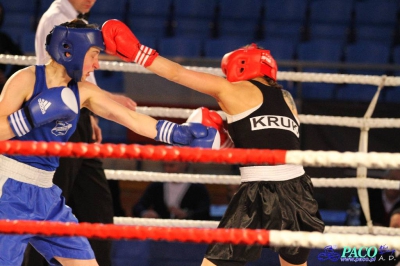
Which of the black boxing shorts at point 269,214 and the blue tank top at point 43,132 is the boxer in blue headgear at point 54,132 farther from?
the black boxing shorts at point 269,214

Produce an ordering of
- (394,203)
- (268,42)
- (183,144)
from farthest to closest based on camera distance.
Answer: (268,42) → (394,203) → (183,144)

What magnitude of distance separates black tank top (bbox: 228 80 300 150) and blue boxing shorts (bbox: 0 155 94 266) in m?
0.64

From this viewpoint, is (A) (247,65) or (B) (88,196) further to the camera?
(B) (88,196)

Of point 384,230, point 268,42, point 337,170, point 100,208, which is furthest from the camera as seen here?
point 268,42

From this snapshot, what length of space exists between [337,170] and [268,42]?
2.07 meters

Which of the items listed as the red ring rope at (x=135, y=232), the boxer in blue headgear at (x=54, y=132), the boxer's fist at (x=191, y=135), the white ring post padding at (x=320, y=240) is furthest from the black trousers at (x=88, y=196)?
the white ring post padding at (x=320, y=240)

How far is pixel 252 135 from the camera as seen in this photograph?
7.58 feet

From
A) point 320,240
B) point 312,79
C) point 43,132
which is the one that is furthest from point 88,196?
point 320,240

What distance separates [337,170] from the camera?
4.10m

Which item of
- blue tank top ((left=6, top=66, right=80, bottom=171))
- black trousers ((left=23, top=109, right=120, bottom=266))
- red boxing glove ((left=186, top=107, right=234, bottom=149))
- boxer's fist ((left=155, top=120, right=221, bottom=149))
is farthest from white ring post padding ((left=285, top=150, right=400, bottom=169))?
black trousers ((left=23, top=109, right=120, bottom=266))

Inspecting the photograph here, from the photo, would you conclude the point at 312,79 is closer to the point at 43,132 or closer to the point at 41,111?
the point at 43,132

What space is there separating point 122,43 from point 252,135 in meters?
0.54

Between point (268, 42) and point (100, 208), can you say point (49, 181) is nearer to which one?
point (100, 208)

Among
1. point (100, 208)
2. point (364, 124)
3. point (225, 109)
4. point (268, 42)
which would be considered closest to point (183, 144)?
point (225, 109)
